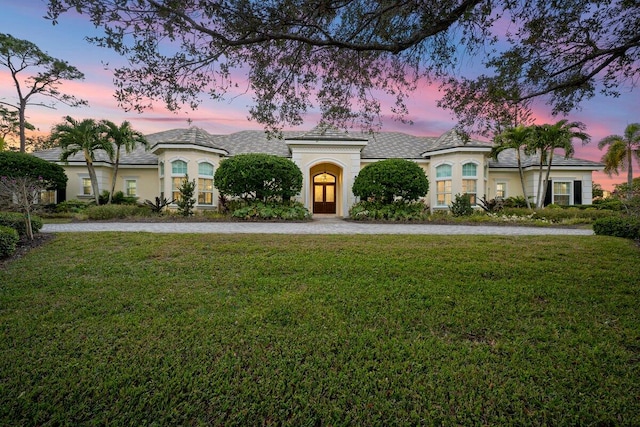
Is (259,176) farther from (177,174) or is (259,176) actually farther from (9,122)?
(9,122)

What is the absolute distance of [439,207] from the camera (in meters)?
18.3

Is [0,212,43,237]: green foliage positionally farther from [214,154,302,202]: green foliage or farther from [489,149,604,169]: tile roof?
[489,149,604,169]: tile roof

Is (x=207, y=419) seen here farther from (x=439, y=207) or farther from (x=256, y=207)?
(x=439, y=207)

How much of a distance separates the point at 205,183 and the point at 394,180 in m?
10.9

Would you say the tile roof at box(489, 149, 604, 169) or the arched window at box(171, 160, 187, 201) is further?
the tile roof at box(489, 149, 604, 169)

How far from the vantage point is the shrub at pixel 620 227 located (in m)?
8.28

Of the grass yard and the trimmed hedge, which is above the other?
the trimmed hedge

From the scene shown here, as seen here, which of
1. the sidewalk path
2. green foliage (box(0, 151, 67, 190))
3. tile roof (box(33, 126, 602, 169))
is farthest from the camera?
tile roof (box(33, 126, 602, 169))

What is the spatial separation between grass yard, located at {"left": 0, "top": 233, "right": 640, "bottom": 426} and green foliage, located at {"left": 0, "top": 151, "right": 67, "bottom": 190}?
506 inches

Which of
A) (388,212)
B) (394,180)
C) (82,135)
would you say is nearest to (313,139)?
(394,180)

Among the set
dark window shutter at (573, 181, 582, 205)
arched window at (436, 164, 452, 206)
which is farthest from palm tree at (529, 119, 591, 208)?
arched window at (436, 164, 452, 206)

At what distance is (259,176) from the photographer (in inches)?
530

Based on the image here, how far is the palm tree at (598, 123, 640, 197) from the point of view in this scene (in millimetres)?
21516

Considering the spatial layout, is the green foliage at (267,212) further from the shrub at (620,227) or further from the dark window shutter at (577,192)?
the dark window shutter at (577,192)
